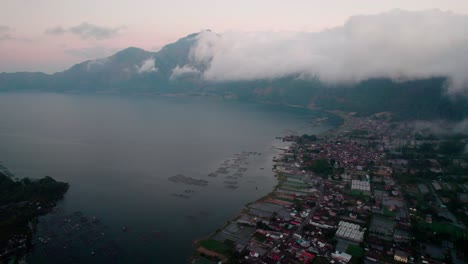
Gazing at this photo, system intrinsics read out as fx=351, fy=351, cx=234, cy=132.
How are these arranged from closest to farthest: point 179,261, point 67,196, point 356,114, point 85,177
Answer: point 179,261
point 67,196
point 85,177
point 356,114

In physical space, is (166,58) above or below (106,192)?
above

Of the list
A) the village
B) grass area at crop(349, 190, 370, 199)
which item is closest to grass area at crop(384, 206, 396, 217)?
the village

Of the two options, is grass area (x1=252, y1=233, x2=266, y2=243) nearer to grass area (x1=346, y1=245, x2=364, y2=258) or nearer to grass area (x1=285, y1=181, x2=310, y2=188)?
grass area (x1=346, y1=245, x2=364, y2=258)

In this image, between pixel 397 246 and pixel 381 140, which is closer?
pixel 397 246

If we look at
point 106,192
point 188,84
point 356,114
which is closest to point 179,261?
point 106,192

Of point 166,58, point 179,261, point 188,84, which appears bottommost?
point 179,261

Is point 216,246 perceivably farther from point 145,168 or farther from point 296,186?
point 145,168

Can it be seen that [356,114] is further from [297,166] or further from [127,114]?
[127,114]

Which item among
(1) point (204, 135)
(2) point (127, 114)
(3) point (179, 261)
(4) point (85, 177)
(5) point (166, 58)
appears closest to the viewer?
(3) point (179, 261)

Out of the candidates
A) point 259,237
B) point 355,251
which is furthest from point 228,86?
point 355,251
